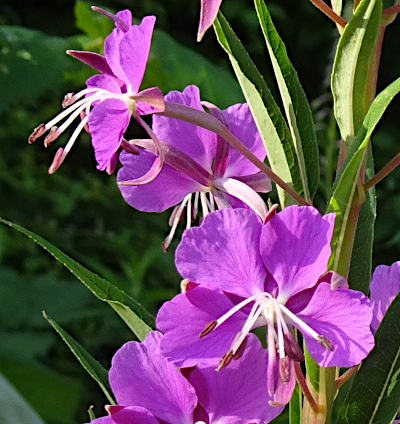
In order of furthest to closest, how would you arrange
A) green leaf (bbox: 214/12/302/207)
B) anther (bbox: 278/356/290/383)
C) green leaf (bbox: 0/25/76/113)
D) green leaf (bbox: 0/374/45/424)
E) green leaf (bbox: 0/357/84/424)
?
green leaf (bbox: 0/357/84/424) < green leaf (bbox: 0/25/76/113) < green leaf (bbox: 0/374/45/424) < green leaf (bbox: 214/12/302/207) < anther (bbox: 278/356/290/383)

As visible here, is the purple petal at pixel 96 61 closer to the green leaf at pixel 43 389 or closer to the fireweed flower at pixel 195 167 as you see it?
the fireweed flower at pixel 195 167

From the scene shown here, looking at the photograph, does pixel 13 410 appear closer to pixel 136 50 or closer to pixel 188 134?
pixel 188 134

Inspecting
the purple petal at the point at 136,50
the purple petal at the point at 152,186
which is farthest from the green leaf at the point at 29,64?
the purple petal at the point at 136,50

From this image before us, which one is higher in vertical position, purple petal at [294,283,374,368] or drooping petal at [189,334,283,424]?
purple petal at [294,283,374,368]

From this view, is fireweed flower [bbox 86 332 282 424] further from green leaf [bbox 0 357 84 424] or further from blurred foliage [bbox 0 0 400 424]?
green leaf [bbox 0 357 84 424]

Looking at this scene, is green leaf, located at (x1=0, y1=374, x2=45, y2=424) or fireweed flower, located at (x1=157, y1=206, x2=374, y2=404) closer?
fireweed flower, located at (x1=157, y1=206, x2=374, y2=404)

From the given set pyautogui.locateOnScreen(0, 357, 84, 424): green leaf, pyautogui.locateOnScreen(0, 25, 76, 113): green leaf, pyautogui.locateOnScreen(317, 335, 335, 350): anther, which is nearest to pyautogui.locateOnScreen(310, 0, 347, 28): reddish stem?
pyautogui.locateOnScreen(317, 335, 335, 350): anther

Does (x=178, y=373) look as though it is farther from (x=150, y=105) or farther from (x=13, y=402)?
(x=13, y=402)
